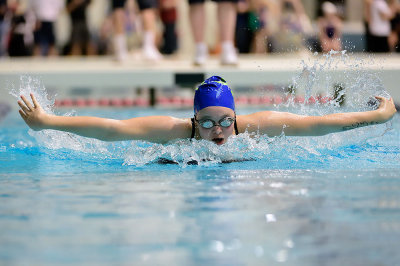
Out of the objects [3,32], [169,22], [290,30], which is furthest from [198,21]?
[3,32]

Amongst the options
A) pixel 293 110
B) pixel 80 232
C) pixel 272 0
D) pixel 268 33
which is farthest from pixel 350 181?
pixel 272 0

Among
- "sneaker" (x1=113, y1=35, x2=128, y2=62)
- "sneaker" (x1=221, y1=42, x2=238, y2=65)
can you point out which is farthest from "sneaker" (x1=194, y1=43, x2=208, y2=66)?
"sneaker" (x1=113, y1=35, x2=128, y2=62)

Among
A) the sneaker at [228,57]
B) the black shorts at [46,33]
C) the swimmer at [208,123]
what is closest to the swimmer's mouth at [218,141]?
the swimmer at [208,123]

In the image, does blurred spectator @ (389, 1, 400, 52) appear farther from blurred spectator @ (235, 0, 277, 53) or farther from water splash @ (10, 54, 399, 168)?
water splash @ (10, 54, 399, 168)

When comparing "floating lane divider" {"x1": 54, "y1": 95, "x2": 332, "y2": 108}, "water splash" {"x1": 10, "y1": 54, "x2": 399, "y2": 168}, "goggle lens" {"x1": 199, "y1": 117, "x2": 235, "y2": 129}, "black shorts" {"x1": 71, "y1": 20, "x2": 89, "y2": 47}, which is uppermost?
"black shorts" {"x1": 71, "y1": 20, "x2": 89, "y2": 47}

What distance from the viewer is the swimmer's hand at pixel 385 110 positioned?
154 inches

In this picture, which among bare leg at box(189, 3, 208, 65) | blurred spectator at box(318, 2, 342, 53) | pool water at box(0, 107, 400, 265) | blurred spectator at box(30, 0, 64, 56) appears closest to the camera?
pool water at box(0, 107, 400, 265)

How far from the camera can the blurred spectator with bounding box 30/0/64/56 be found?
888cm

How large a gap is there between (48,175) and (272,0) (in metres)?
7.85

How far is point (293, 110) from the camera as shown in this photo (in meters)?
6.75

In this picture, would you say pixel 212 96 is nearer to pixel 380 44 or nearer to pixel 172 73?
pixel 172 73

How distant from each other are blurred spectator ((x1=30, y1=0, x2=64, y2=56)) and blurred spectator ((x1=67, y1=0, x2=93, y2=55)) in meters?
0.20

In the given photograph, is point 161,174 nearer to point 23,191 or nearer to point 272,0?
point 23,191

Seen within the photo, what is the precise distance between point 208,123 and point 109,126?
0.56 metres
